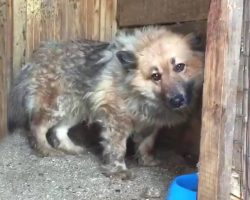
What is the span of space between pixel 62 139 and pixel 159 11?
4.81 feet

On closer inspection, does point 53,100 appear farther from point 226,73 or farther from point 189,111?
point 226,73

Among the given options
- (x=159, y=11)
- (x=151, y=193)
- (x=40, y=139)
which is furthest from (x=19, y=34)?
(x=151, y=193)

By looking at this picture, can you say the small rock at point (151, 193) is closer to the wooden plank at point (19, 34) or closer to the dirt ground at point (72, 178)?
the dirt ground at point (72, 178)

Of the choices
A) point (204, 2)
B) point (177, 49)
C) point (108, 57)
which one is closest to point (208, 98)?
point (177, 49)

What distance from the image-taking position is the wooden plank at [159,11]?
372cm

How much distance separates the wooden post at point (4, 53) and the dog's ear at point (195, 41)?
1.66 metres

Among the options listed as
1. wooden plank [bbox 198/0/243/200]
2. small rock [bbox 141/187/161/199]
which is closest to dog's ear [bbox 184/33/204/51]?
small rock [bbox 141/187/161/199]

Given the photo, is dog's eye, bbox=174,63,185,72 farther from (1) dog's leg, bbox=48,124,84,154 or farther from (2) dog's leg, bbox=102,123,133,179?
(1) dog's leg, bbox=48,124,84,154

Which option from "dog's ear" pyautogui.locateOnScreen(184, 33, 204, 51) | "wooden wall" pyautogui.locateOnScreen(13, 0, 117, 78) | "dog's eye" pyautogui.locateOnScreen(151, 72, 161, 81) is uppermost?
"wooden wall" pyautogui.locateOnScreen(13, 0, 117, 78)

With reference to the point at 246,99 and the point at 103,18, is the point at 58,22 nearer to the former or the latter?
the point at 103,18

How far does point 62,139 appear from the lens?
4.54 metres

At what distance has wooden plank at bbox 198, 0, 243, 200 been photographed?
224cm

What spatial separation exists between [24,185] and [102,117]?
33.9 inches

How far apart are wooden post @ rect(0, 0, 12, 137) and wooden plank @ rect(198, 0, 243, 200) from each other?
8.06ft
